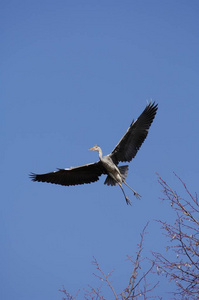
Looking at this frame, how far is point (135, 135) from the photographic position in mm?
9172

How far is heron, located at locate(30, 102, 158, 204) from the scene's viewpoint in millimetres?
9086

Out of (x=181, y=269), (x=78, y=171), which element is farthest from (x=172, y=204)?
(x=78, y=171)

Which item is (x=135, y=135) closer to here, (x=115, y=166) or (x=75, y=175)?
(x=115, y=166)

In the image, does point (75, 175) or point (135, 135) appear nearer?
point (135, 135)

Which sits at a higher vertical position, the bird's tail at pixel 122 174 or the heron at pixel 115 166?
the heron at pixel 115 166

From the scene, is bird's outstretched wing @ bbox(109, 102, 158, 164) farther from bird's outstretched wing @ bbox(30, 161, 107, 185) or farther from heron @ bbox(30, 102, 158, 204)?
bird's outstretched wing @ bbox(30, 161, 107, 185)

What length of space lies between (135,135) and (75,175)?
5.59ft

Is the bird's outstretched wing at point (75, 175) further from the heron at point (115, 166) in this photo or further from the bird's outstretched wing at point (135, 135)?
the bird's outstretched wing at point (135, 135)

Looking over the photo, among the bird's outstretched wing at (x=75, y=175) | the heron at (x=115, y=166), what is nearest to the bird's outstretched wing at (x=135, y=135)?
the heron at (x=115, y=166)

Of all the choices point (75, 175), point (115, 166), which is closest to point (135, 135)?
point (115, 166)

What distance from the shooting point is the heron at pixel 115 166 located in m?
9.09

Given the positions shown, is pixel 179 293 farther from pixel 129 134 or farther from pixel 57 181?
pixel 57 181

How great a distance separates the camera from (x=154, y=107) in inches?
358

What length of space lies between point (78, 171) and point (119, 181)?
1.03 meters
